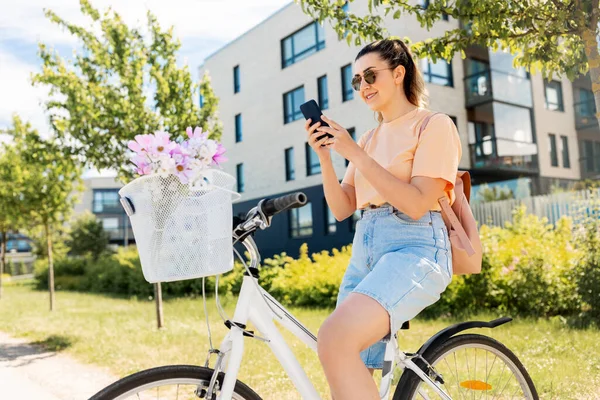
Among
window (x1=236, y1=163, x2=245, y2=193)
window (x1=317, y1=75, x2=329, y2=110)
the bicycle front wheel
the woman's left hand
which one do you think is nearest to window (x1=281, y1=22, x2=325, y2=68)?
window (x1=317, y1=75, x2=329, y2=110)

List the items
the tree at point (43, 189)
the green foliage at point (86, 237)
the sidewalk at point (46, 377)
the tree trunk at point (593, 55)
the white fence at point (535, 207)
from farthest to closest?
the green foliage at point (86, 237), the white fence at point (535, 207), the tree at point (43, 189), the sidewalk at point (46, 377), the tree trunk at point (593, 55)

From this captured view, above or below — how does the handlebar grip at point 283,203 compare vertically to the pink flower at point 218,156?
below

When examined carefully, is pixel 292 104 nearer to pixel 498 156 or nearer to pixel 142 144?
pixel 498 156

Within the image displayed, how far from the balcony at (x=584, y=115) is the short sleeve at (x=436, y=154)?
85.3 feet

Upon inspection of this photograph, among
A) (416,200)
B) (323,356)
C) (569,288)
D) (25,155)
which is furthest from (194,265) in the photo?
(25,155)

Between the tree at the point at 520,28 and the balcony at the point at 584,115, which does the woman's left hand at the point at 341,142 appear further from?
the balcony at the point at 584,115

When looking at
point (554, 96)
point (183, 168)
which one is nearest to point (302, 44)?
point (554, 96)

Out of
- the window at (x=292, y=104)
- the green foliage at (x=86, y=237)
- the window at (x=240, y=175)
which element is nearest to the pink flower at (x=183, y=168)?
the window at (x=292, y=104)

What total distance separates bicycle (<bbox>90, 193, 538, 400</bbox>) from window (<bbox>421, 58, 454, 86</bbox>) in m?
18.7

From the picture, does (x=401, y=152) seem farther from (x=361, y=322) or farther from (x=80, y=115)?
(x=80, y=115)

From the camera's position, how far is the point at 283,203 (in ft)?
7.01

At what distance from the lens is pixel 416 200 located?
2201 mm

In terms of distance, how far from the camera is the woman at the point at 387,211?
2.03 m

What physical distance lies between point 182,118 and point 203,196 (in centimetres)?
764
